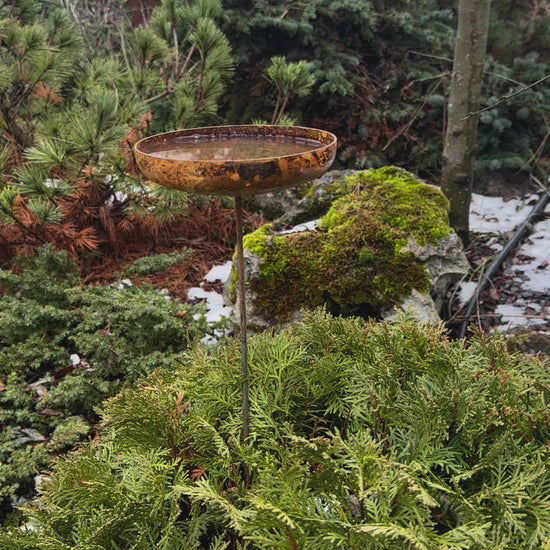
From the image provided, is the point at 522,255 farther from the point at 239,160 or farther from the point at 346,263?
the point at 239,160

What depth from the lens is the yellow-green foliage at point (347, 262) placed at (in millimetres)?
2766

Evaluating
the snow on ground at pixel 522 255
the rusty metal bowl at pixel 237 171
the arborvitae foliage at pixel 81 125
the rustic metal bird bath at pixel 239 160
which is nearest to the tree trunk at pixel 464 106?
the snow on ground at pixel 522 255

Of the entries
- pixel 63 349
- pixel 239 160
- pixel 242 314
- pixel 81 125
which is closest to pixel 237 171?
pixel 239 160

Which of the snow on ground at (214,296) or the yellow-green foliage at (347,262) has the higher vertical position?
the yellow-green foliage at (347,262)

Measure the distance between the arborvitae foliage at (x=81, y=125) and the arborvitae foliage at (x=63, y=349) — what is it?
1.58ft

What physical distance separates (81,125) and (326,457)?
271 cm

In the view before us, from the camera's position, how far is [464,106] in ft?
12.0

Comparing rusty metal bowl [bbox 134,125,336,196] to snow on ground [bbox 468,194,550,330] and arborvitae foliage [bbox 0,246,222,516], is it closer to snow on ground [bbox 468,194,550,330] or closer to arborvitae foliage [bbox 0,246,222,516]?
arborvitae foliage [bbox 0,246,222,516]

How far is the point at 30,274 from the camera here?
297 cm

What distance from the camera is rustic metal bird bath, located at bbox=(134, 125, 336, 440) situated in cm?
123

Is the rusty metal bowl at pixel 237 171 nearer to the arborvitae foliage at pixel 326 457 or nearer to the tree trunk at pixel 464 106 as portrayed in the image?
the arborvitae foliage at pixel 326 457

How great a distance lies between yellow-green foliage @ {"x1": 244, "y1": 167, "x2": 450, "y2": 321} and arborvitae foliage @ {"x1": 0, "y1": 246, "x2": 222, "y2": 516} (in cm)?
47

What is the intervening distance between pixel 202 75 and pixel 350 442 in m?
3.47

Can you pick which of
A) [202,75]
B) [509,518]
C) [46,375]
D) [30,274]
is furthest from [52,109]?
[509,518]
